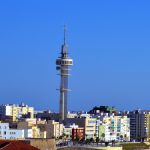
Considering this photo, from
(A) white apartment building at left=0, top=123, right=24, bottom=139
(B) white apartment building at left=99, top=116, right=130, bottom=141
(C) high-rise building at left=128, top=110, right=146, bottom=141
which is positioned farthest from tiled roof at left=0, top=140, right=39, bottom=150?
(C) high-rise building at left=128, top=110, right=146, bottom=141

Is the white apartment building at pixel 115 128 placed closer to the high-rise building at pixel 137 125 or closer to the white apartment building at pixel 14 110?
the high-rise building at pixel 137 125

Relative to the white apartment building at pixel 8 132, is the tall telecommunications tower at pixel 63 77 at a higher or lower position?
higher

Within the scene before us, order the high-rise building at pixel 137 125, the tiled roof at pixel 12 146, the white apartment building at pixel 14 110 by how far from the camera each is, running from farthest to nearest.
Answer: the white apartment building at pixel 14 110 → the high-rise building at pixel 137 125 → the tiled roof at pixel 12 146

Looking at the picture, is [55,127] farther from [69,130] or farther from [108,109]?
[108,109]

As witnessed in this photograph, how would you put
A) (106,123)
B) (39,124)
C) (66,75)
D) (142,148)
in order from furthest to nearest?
(66,75) < (106,123) < (39,124) < (142,148)

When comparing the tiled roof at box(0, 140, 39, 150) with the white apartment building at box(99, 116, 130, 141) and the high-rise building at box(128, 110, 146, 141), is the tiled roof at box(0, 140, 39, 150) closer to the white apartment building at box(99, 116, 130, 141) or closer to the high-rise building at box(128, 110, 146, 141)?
the white apartment building at box(99, 116, 130, 141)

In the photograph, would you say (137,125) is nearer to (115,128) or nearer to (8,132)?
(115,128)

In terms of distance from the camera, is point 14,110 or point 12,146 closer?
point 12,146

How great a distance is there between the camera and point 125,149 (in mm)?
95312

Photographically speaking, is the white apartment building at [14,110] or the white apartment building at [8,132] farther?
the white apartment building at [14,110]

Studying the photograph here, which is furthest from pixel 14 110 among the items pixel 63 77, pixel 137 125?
pixel 137 125

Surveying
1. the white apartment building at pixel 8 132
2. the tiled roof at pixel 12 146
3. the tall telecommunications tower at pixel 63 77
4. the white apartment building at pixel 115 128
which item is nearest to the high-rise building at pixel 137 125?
the white apartment building at pixel 115 128

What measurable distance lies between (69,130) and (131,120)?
104 ft

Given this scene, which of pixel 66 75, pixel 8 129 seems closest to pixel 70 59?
pixel 66 75
